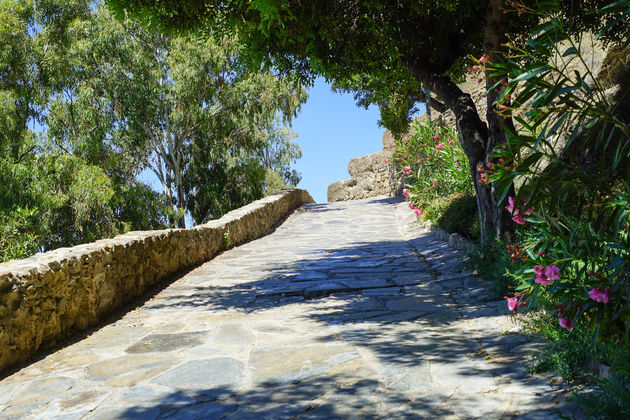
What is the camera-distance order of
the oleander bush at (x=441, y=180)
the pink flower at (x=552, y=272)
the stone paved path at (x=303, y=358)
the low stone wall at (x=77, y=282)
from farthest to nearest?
the oleander bush at (x=441, y=180) < the low stone wall at (x=77, y=282) < the stone paved path at (x=303, y=358) < the pink flower at (x=552, y=272)

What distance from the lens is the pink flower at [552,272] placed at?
296cm

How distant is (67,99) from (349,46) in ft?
53.5

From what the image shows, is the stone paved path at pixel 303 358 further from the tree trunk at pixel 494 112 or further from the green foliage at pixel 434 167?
the green foliage at pixel 434 167

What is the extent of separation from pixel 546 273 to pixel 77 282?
4.34m

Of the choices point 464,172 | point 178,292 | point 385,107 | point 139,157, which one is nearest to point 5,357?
point 178,292

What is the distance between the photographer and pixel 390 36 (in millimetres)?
7348

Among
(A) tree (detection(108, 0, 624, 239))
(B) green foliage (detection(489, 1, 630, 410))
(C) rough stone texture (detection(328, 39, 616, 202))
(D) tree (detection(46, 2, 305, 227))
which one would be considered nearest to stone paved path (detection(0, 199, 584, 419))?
(B) green foliage (detection(489, 1, 630, 410))

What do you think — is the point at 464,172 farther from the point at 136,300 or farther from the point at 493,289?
the point at 136,300

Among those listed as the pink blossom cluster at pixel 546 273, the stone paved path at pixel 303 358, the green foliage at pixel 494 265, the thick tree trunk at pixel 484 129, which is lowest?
the stone paved path at pixel 303 358

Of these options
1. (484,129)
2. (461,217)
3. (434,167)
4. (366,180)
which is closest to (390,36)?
(484,129)

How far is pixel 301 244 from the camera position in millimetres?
11445

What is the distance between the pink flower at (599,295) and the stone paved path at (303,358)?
24.7 inches

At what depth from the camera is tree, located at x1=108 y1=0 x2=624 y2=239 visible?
6.48 meters

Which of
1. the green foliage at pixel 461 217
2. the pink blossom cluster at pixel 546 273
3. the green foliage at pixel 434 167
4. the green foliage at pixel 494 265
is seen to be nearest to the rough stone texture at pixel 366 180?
the green foliage at pixel 434 167
